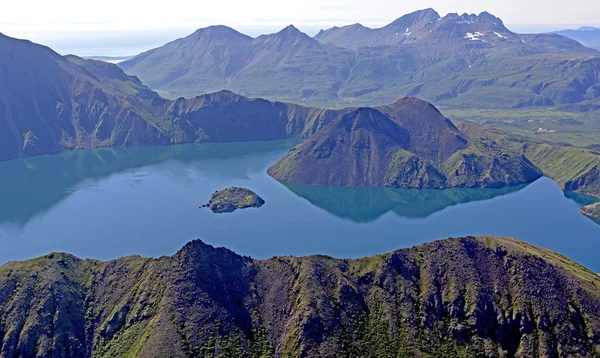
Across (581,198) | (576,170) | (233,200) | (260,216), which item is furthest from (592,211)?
(233,200)

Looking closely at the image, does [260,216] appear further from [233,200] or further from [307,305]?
[307,305]

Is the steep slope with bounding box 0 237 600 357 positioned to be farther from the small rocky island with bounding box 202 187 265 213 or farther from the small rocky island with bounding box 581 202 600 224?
the small rocky island with bounding box 581 202 600 224

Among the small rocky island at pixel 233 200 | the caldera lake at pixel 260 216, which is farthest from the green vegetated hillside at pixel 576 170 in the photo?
the small rocky island at pixel 233 200

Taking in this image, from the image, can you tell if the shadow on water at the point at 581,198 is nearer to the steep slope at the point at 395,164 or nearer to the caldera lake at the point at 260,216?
the caldera lake at the point at 260,216

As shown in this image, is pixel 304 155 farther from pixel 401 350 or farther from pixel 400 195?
pixel 401 350

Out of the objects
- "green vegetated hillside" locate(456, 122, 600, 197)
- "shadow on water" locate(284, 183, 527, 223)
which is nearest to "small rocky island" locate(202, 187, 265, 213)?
"shadow on water" locate(284, 183, 527, 223)
